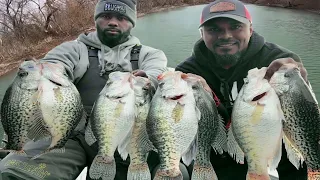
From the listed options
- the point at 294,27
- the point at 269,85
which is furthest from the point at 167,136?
the point at 294,27

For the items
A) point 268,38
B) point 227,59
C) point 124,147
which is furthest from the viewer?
point 268,38

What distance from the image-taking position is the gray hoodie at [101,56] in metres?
3.67

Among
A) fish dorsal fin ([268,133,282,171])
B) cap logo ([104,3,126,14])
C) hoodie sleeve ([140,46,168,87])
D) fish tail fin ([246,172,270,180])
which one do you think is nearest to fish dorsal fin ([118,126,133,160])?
hoodie sleeve ([140,46,168,87])

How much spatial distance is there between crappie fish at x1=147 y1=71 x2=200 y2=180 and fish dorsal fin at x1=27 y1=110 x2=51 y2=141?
30.9 inches

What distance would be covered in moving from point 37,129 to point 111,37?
164cm

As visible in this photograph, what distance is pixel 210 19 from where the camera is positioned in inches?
141

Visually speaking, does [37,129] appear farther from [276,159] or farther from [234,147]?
[276,159]

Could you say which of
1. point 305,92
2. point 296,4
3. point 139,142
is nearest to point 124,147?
point 139,142

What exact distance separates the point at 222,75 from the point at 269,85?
1.24 meters

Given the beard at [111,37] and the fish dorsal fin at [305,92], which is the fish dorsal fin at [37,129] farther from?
the fish dorsal fin at [305,92]

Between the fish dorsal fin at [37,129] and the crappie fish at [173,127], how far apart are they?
0.78 m

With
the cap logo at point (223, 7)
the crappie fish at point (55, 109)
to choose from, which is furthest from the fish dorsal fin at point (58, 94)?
the cap logo at point (223, 7)

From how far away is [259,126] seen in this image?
2.48 meters

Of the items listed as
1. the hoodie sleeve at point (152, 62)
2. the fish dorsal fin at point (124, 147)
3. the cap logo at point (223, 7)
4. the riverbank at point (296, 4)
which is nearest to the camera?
the fish dorsal fin at point (124, 147)
